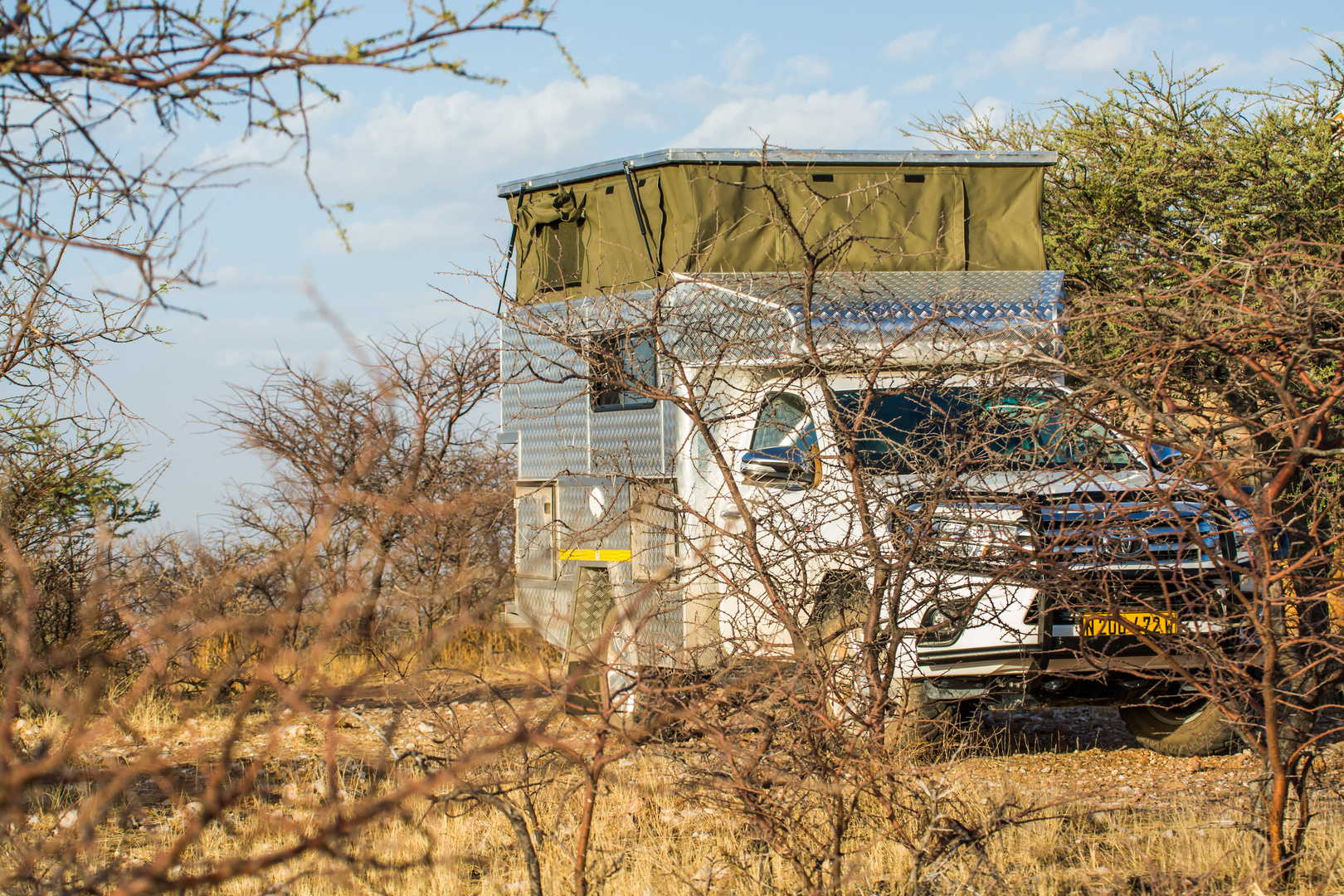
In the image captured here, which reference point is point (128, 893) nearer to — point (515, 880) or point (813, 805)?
point (813, 805)

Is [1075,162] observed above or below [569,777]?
above

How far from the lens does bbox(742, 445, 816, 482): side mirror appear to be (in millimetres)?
4559

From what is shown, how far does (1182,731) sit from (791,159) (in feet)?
14.0

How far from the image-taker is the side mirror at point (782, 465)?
4559mm

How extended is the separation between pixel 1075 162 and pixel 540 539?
794cm

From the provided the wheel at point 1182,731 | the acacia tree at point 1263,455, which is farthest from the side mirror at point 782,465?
the wheel at point 1182,731

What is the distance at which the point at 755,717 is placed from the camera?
3.63m

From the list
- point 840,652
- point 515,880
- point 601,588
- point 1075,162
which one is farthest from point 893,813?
point 1075,162

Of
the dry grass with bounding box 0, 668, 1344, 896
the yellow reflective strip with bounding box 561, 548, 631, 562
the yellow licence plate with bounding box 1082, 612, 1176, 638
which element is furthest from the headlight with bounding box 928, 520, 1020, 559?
the yellow reflective strip with bounding box 561, 548, 631, 562

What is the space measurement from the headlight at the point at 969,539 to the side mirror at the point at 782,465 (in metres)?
0.63

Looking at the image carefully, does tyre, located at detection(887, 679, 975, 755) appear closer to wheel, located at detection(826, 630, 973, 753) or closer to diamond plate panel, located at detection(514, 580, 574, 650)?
wheel, located at detection(826, 630, 973, 753)

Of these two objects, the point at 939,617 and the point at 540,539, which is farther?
the point at 540,539

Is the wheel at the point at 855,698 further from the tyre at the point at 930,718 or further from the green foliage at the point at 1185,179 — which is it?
the green foliage at the point at 1185,179

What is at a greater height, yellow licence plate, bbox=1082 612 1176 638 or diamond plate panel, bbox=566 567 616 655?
diamond plate panel, bbox=566 567 616 655
